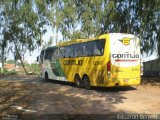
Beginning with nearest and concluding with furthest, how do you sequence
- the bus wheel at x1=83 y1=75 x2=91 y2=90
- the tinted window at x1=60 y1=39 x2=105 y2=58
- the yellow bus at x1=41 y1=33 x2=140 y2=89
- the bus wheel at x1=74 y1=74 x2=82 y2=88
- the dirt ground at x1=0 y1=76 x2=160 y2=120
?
the dirt ground at x1=0 y1=76 x2=160 y2=120, the yellow bus at x1=41 y1=33 x2=140 y2=89, the tinted window at x1=60 y1=39 x2=105 y2=58, the bus wheel at x1=83 y1=75 x2=91 y2=90, the bus wheel at x1=74 y1=74 x2=82 y2=88

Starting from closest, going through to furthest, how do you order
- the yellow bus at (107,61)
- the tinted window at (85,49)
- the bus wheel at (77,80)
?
the yellow bus at (107,61), the tinted window at (85,49), the bus wheel at (77,80)

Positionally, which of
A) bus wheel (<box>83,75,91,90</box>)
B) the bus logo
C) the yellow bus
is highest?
the bus logo

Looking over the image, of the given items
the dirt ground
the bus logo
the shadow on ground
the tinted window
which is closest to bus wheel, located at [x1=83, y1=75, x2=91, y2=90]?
the tinted window

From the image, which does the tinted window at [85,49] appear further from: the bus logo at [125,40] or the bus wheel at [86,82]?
the bus wheel at [86,82]

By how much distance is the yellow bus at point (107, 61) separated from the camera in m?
18.5

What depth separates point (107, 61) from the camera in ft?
60.5

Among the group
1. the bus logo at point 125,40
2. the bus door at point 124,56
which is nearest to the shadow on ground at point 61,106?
the bus door at point 124,56

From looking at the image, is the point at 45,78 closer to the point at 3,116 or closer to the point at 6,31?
the point at 3,116

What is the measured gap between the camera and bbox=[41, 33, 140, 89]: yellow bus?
1852 centimetres

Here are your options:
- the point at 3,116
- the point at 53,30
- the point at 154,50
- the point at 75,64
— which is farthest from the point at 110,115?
the point at 53,30

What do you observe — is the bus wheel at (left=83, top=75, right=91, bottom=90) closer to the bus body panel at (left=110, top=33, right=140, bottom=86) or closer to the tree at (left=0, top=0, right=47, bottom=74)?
the bus body panel at (left=110, top=33, right=140, bottom=86)

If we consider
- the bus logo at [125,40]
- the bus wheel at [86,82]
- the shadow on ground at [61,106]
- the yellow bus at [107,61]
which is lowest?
the shadow on ground at [61,106]

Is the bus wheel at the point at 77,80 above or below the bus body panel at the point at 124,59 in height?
below

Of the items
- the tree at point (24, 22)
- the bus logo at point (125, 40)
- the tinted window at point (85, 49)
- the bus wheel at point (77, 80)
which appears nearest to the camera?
the bus logo at point (125, 40)
